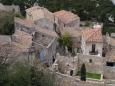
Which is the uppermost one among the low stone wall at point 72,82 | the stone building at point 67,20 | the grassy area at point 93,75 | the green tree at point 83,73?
the stone building at point 67,20

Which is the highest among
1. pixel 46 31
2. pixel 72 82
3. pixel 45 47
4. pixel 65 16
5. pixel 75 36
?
pixel 65 16

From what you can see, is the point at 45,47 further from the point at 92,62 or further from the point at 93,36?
the point at 93,36

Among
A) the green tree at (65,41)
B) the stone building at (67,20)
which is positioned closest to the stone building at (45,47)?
the green tree at (65,41)

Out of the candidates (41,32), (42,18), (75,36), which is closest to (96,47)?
(75,36)

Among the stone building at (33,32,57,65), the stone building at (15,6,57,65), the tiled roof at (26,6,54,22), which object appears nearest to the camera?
the stone building at (33,32,57,65)

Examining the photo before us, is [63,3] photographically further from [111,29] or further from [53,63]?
[53,63]

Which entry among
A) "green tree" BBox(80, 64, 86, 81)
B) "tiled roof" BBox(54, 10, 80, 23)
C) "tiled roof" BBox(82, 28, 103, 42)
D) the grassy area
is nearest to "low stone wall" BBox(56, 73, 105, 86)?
"green tree" BBox(80, 64, 86, 81)

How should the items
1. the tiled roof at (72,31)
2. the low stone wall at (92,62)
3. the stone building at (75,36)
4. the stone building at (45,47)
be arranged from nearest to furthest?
the low stone wall at (92,62) < the stone building at (45,47) < the stone building at (75,36) < the tiled roof at (72,31)

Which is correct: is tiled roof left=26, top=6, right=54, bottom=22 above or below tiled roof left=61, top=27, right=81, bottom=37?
above

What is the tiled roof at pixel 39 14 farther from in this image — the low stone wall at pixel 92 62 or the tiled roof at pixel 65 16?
the low stone wall at pixel 92 62

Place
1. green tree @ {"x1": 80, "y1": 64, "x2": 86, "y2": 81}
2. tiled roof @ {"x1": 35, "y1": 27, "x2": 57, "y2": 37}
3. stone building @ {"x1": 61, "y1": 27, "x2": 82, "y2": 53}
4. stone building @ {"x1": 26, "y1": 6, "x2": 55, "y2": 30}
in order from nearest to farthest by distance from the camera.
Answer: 1. green tree @ {"x1": 80, "y1": 64, "x2": 86, "y2": 81}
2. tiled roof @ {"x1": 35, "y1": 27, "x2": 57, "y2": 37}
3. stone building @ {"x1": 61, "y1": 27, "x2": 82, "y2": 53}
4. stone building @ {"x1": 26, "y1": 6, "x2": 55, "y2": 30}

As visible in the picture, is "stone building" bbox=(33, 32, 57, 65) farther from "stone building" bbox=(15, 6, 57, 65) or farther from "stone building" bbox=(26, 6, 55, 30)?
"stone building" bbox=(26, 6, 55, 30)

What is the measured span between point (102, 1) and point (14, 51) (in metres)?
24.7

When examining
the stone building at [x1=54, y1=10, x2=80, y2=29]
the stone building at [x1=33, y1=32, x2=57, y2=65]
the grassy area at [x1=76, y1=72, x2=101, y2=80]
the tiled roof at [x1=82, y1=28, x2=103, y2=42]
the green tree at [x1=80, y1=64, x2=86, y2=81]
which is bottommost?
the grassy area at [x1=76, y1=72, x2=101, y2=80]
